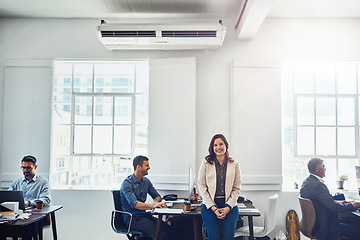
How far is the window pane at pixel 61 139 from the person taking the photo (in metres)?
5.56

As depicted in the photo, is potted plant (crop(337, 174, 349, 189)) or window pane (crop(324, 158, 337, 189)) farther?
window pane (crop(324, 158, 337, 189))

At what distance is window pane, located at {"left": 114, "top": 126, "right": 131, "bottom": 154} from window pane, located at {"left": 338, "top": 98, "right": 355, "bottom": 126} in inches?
133

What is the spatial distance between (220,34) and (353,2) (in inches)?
76.3

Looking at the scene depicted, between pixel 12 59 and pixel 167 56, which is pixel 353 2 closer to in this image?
pixel 167 56

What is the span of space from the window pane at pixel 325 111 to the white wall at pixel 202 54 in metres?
0.69

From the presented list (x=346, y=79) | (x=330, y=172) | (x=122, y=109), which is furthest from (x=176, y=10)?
(x=330, y=172)

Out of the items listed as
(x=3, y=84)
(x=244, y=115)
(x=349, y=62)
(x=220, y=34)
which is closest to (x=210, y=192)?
(x=244, y=115)

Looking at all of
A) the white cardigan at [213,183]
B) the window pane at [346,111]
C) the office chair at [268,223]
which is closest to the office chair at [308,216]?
the office chair at [268,223]

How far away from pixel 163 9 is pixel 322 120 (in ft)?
10.0

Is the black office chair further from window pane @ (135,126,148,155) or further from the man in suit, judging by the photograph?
the man in suit

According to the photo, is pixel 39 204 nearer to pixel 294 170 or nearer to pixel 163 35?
pixel 163 35

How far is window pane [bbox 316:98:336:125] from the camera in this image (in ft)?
18.4

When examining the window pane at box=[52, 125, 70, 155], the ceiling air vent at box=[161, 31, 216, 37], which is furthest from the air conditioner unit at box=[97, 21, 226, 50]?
the window pane at box=[52, 125, 70, 155]

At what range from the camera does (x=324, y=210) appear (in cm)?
427
